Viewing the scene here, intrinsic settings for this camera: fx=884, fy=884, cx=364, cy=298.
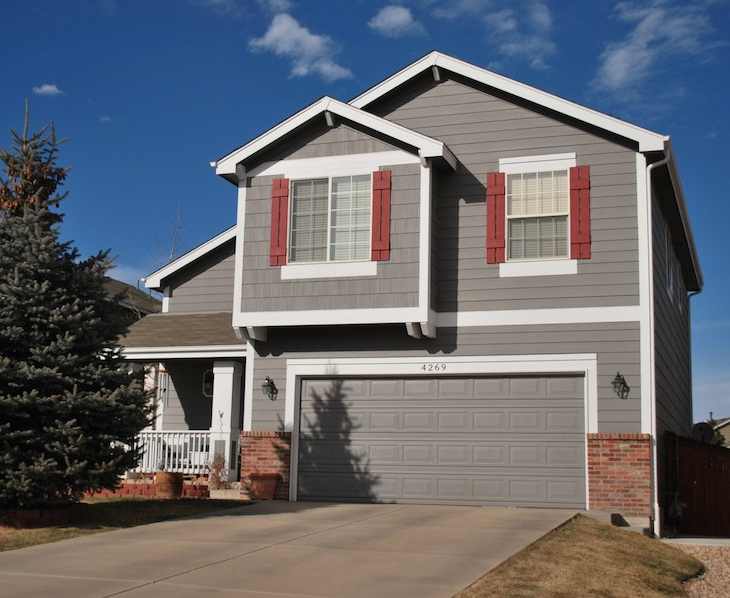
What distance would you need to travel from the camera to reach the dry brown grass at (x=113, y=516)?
1055 cm

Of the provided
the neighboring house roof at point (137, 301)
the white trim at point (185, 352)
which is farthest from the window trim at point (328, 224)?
the neighboring house roof at point (137, 301)

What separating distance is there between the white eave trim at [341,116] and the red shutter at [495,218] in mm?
748

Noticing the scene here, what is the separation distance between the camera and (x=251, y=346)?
15.8 meters

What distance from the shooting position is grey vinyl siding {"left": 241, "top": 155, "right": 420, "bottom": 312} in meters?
14.6

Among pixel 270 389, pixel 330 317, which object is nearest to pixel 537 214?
pixel 330 317

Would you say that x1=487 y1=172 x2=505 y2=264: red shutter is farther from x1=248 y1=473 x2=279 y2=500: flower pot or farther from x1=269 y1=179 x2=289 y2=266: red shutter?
x1=248 y1=473 x2=279 y2=500: flower pot

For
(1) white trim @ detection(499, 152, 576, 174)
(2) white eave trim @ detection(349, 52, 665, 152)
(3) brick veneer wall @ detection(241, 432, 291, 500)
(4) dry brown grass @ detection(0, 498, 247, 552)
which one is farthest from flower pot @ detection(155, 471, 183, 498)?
(1) white trim @ detection(499, 152, 576, 174)

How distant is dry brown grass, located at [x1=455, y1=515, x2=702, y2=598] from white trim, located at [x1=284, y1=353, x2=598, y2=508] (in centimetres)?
284

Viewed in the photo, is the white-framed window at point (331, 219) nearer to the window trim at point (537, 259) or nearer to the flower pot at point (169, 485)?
the window trim at point (537, 259)

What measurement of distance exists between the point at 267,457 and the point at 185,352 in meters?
3.29

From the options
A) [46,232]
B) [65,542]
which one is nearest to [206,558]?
[65,542]

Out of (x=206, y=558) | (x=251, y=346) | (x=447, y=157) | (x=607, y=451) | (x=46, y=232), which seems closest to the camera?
(x=206, y=558)

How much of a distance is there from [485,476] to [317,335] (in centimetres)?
377

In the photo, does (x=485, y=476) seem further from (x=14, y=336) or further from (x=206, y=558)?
(x=14, y=336)
